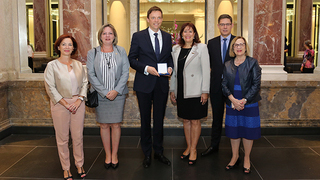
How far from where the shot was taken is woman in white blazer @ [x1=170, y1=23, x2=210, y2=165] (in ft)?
11.4

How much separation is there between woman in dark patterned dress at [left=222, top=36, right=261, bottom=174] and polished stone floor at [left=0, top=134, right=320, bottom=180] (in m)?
0.44

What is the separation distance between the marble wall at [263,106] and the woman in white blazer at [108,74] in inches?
62.1

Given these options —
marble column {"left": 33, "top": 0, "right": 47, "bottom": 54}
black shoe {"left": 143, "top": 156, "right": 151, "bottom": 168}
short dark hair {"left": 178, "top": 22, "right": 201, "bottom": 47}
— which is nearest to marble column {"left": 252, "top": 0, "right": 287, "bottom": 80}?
short dark hair {"left": 178, "top": 22, "right": 201, "bottom": 47}

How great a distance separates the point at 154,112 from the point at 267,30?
2.84 metres

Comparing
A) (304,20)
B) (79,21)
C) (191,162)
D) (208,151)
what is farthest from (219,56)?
(304,20)

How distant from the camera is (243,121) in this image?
130 inches

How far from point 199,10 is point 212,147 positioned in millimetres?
4305

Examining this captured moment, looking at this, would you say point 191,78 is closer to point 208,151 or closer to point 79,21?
point 208,151

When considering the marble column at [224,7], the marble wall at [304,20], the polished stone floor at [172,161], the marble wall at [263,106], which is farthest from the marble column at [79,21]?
the marble wall at [304,20]

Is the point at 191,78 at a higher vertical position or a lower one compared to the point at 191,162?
higher

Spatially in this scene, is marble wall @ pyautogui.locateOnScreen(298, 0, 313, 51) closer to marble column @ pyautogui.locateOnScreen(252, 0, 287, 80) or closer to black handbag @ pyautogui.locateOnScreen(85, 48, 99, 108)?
marble column @ pyautogui.locateOnScreen(252, 0, 287, 80)

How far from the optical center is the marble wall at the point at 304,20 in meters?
12.4

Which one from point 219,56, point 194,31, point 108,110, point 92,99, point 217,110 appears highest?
point 194,31

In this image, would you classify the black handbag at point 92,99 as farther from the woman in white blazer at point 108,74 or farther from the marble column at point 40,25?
the marble column at point 40,25
